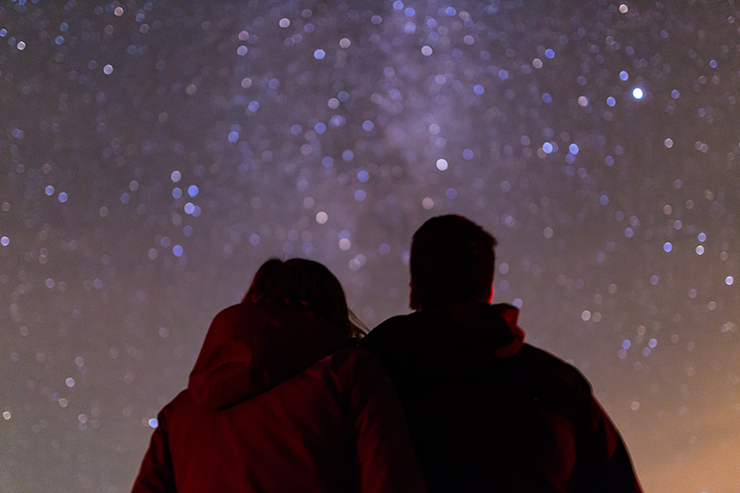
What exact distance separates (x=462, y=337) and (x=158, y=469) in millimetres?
565

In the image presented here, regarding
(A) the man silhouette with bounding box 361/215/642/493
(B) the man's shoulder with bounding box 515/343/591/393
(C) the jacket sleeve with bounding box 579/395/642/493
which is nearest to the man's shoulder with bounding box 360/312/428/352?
(A) the man silhouette with bounding box 361/215/642/493

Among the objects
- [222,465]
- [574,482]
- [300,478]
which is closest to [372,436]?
[300,478]

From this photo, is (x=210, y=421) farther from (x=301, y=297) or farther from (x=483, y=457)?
(x=483, y=457)

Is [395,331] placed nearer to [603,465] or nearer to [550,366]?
[550,366]

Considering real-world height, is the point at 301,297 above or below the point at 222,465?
above

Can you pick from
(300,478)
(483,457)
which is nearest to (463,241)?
(483,457)

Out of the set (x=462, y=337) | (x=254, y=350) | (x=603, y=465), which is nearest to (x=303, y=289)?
(x=254, y=350)

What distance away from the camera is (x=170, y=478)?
1087 mm

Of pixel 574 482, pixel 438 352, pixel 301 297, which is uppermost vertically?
pixel 301 297

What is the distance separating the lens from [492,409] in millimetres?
1014

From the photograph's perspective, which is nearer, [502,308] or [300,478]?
[300,478]

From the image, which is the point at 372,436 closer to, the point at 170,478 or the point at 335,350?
the point at 335,350

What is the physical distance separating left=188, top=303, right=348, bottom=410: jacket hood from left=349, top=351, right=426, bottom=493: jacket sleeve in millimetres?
80

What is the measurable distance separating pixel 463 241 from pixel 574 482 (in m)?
0.43
